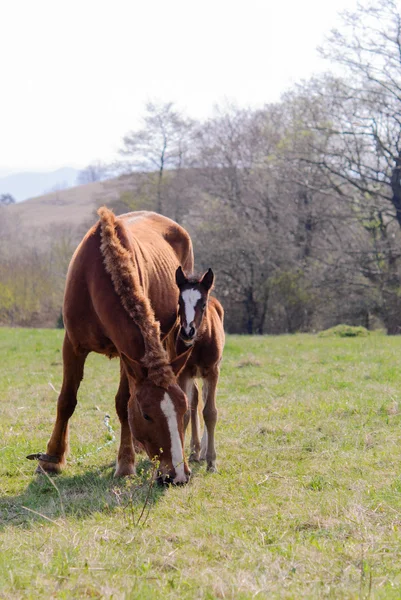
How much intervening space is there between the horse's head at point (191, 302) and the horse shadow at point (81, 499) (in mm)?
1220

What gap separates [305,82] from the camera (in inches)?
990

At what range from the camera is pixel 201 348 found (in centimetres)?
633

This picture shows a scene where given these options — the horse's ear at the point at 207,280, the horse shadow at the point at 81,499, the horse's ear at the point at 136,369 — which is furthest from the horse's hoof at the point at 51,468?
the horse's ear at the point at 207,280

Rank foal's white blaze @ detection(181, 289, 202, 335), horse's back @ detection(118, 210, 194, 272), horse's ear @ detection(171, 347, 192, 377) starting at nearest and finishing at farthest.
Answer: horse's ear @ detection(171, 347, 192, 377) → foal's white blaze @ detection(181, 289, 202, 335) → horse's back @ detection(118, 210, 194, 272)

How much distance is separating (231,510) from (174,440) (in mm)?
634

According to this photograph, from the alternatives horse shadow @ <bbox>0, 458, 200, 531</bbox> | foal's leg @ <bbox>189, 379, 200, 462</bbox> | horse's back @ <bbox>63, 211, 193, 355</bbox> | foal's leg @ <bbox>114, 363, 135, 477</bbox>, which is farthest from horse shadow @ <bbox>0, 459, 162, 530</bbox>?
horse's back @ <bbox>63, 211, 193, 355</bbox>

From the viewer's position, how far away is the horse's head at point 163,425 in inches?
193

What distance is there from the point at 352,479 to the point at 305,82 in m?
22.0

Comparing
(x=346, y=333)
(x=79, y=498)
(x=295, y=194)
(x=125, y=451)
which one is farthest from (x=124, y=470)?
(x=295, y=194)

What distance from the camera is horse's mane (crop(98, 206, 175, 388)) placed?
5.08 meters

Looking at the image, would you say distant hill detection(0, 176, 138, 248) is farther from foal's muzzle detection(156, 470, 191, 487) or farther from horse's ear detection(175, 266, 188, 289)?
foal's muzzle detection(156, 470, 191, 487)

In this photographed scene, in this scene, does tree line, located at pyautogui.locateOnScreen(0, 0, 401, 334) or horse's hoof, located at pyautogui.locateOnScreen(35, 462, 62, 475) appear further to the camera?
tree line, located at pyautogui.locateOnScreen(0, 0, 401, 334)

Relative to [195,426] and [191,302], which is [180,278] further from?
[195,426]

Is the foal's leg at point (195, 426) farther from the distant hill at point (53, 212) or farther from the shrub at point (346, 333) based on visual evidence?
the distant hill at point (53, 212)
